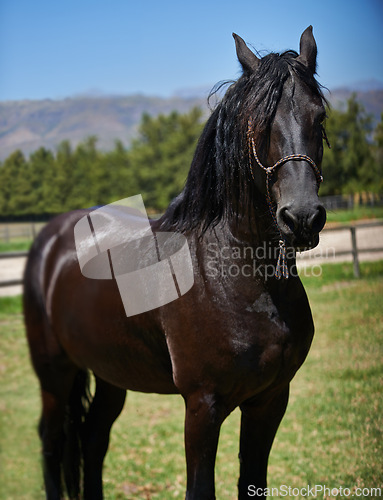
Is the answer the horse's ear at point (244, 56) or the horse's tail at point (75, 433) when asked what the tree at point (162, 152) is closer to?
the horse's tail at point (75, 433)

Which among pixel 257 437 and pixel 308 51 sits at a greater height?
pixel 308 51

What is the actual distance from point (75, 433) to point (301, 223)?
7.33 feet

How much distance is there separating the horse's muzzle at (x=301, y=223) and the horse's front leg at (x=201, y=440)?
736mm

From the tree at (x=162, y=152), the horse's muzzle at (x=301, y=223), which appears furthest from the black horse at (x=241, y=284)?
the tree at (x=162, y=152)

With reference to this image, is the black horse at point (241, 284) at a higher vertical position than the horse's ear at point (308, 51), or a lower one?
lower

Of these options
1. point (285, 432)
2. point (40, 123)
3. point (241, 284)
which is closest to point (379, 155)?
point (285, 432)

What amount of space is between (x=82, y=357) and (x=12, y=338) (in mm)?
5476

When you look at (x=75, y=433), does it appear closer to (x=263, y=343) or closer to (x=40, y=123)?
(x=263, y=343)

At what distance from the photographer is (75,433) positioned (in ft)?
10.2

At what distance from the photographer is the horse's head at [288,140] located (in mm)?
1685

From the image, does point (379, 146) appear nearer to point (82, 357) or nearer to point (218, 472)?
point (218, 472)

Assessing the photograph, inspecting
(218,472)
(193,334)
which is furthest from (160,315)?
(218,472)

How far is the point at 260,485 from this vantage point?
90.0 inches

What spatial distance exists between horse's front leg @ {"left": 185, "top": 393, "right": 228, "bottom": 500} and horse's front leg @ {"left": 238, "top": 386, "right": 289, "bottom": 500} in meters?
0.27
